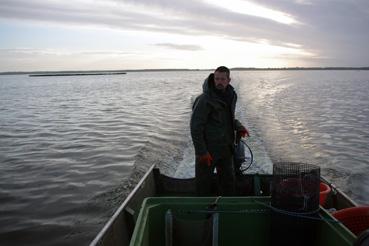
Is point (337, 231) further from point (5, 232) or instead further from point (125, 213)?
point (5, 232)

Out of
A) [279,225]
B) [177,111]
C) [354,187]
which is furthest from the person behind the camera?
[177,111]

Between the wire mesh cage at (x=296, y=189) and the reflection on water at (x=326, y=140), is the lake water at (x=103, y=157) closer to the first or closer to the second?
the reflection on water at (x=326, y=140)

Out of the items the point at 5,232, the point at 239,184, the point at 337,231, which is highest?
the point at 337,231

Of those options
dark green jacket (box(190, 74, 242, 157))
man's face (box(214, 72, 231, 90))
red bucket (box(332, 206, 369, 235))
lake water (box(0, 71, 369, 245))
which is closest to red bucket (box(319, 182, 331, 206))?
red bucket (box(332, 206, 369, 235))

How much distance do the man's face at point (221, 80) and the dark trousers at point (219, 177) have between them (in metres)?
A: 1.05

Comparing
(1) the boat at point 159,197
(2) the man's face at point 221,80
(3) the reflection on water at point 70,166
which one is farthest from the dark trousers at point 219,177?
(3) the reflection on water at point 70,166

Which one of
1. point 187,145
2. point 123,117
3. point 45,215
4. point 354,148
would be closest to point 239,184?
point 45,215

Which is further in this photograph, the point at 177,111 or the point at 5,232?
the point at 177,111

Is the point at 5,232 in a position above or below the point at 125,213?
below

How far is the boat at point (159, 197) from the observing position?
4289 millimetres

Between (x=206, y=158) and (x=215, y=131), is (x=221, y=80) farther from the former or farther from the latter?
(x=206, y=158)

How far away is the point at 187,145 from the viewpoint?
1454 cm

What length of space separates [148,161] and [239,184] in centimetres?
652

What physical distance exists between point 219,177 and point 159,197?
1.73m
